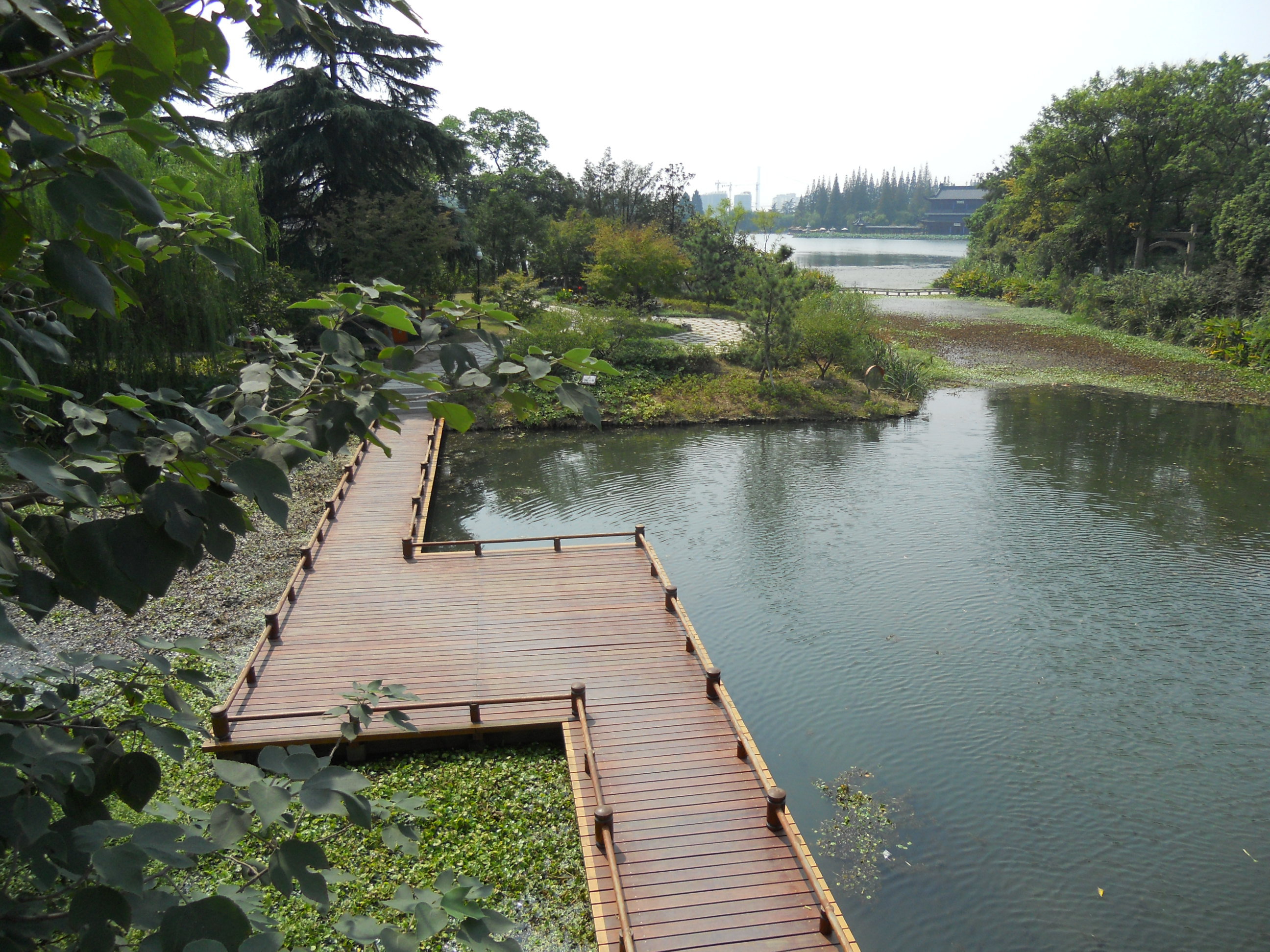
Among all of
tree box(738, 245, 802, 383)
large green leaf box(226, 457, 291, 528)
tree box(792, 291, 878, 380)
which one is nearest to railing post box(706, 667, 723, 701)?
large green leaf box(226, 457, 291, 528)

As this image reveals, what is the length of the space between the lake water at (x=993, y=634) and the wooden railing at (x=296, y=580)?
1951 mm

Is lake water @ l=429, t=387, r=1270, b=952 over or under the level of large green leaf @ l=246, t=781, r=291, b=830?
under

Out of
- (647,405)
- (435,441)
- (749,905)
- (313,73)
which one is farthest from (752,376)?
(749,905)

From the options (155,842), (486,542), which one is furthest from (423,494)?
(155,842)

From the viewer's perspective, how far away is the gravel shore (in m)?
9.57

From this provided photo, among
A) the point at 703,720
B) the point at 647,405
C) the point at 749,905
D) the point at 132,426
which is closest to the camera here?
the point at 132,426

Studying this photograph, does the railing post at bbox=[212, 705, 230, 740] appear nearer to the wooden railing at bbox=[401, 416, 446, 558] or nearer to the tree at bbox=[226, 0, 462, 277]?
the wooden railing at bbox=[401, 416, 446, 558]

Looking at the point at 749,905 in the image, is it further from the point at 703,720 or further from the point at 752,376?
the point at 752,376

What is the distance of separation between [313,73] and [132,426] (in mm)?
26791

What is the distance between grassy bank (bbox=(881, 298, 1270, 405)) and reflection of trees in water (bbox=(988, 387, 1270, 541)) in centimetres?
171

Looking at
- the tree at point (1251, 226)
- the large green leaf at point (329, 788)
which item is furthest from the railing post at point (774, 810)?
the tree at point (1251, 226)

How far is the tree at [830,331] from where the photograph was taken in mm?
23984

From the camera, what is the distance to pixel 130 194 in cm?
122

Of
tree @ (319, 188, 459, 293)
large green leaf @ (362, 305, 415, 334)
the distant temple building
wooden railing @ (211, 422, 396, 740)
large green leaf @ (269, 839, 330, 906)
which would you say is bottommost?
wooden railing @ (211, 422, 396, 740)
